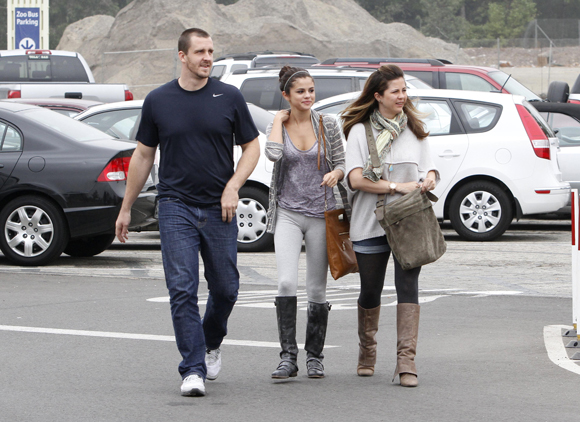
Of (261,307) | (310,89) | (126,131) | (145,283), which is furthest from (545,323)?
(126,131)

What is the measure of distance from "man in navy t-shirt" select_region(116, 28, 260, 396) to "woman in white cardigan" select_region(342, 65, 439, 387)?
63 cm

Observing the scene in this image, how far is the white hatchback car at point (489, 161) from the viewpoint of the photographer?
1167 cm

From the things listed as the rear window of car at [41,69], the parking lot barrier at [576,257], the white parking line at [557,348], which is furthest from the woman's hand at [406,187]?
the rear window of car at [41,69]

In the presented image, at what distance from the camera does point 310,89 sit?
5.64 m

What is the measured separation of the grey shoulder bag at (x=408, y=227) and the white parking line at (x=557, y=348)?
113cm

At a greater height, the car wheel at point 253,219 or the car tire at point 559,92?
the car tire at point 559,92

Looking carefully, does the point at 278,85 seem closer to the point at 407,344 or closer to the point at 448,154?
the point at 448,154

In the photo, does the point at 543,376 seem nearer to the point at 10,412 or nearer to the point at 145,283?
the point at 10,412

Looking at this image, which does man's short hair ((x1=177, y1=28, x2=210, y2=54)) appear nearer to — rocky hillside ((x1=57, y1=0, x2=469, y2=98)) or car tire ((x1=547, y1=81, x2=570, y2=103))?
car tire ((x1=547, y1=81, x2=570, y2=103))

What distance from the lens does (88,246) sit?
10.7 metres

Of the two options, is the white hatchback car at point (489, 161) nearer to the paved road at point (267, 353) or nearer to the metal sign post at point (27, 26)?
the paved road at point (267, 353)

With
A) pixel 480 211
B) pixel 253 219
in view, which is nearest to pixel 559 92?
pixel 480 211

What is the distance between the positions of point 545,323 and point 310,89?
9.13ft

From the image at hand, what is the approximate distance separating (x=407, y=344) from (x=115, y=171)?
503 centimetres
